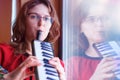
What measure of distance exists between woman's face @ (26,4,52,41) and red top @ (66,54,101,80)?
1.23ft

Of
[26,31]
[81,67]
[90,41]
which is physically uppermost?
[26,31]

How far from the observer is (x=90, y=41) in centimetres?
130

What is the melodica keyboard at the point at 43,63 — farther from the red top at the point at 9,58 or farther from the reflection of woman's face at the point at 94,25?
the reflection of woman's face at the point at 94,25

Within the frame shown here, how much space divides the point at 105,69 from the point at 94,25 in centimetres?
23

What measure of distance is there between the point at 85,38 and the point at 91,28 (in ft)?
0.20

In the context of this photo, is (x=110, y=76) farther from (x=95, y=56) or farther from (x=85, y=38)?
(x=85, y=38)

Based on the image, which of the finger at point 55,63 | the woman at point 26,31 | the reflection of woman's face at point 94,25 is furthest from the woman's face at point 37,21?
the reflection of woman's face at point 94,25

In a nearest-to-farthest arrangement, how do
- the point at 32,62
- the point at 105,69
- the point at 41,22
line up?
the point at 32,62
the point at 41,22
the point at 105,69

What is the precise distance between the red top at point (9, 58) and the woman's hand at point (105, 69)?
0.45 meters

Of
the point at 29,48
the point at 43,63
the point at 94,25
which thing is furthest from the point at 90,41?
the point at 43,63

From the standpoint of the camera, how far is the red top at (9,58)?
93 cm

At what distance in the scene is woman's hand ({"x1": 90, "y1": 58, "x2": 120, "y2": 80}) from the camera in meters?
1.24

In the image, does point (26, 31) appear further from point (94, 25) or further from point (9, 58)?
point (94, 25)

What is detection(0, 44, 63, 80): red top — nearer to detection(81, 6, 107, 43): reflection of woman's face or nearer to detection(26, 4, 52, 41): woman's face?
detection(26, 4, 52, 41): woman's face
